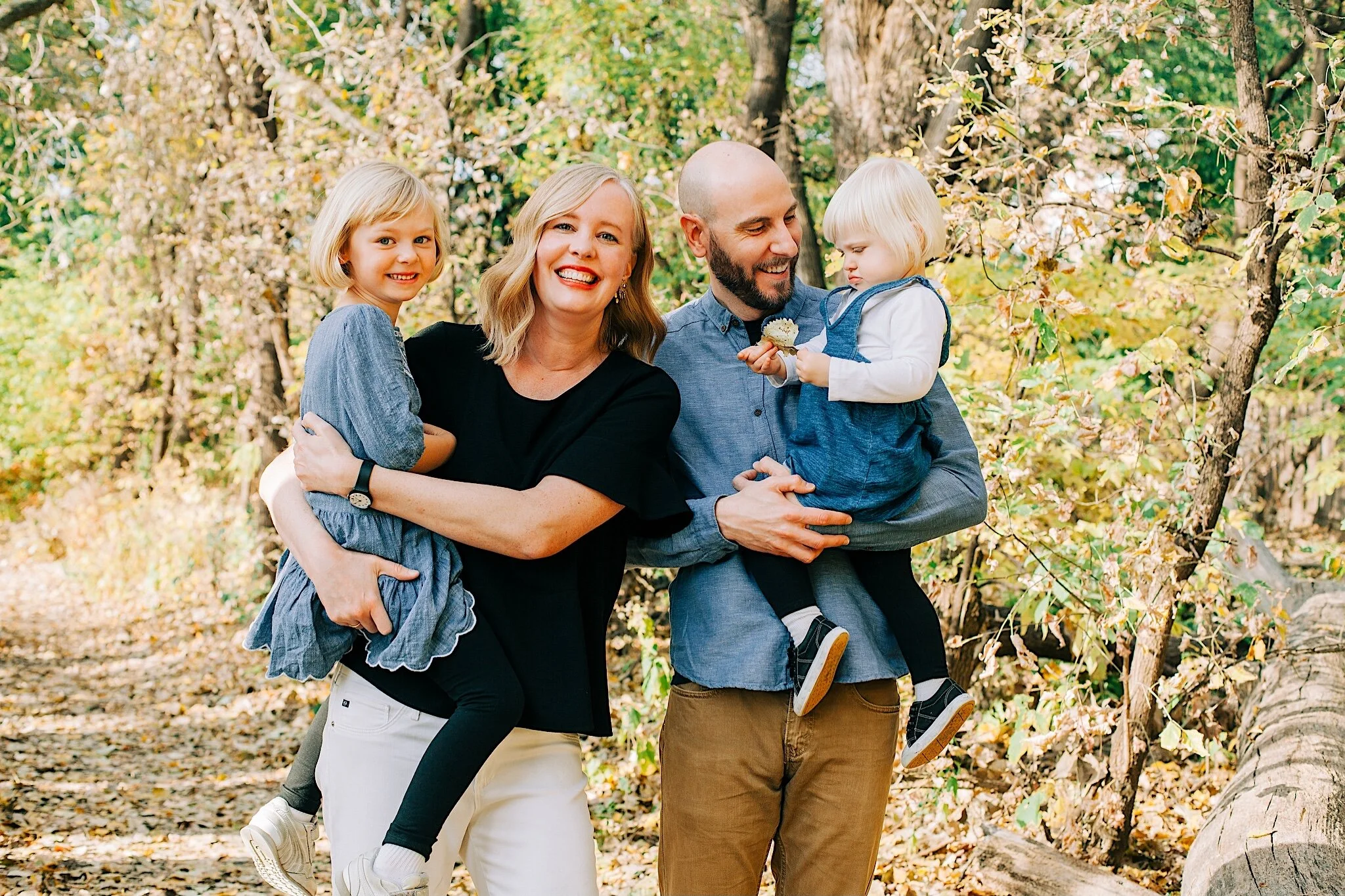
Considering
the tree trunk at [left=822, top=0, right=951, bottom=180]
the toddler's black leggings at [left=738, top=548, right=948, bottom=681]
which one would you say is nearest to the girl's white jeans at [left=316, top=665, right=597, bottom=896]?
the toddler's black leggings at [left=738, top=548, right=948, bottom=681]

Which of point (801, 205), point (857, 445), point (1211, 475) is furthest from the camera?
point (801, 205)

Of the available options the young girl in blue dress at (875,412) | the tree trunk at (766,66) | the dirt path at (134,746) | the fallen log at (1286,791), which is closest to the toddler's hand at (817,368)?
the young girl in blue dress at (875,412)

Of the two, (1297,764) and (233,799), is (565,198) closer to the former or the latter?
(1297,764)

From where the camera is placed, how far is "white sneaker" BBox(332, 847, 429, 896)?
2113 mm

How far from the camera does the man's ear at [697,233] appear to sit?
8.91 ft

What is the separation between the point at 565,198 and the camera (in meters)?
2.41

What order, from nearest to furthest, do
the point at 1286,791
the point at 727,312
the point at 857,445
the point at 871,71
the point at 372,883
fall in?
the point at 372,883
the point at 857,445
the point at 727,312
the point at 1286,791
the point at 871,71

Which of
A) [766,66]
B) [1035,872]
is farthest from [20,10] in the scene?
[1035,872]

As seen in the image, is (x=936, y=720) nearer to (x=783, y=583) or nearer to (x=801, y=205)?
(x=783, y=583)

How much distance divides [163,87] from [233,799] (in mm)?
5775

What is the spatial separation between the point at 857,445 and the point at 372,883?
1270 millimetres

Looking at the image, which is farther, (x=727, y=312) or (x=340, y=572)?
(x=727, y=312)

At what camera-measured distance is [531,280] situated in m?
2.49

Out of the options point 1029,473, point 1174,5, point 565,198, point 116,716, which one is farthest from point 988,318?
point 116,716
